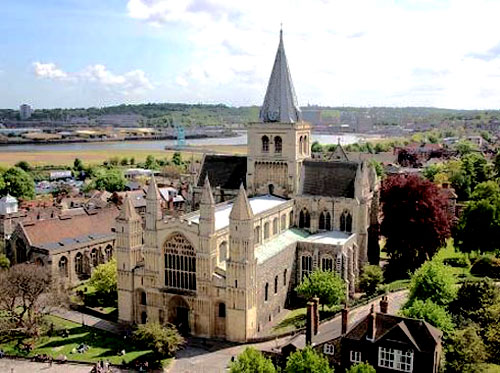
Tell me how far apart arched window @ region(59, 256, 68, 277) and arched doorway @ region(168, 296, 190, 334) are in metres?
19.7

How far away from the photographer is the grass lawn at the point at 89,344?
45.3 m

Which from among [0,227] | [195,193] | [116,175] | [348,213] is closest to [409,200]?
[348,213]

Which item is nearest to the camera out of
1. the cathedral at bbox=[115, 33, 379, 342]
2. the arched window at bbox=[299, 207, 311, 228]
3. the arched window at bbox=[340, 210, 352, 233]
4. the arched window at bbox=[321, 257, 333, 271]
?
the cathedral at bbox=[115, 33, 379, 342]

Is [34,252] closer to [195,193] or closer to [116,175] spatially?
[195,193]

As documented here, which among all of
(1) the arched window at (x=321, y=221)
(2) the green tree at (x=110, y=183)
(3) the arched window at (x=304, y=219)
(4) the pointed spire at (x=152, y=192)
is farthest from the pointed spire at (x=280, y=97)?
(2) the green tree at (x=110, y=183)

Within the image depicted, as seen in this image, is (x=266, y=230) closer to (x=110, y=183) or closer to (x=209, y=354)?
(x=209, y=354)

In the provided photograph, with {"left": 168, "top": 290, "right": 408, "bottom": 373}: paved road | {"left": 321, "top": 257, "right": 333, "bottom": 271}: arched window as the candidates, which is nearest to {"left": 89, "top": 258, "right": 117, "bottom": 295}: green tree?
{"left": 168, "top": 290, "right": 408, "bottom": 373}: paved road

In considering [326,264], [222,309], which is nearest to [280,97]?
[326,264]

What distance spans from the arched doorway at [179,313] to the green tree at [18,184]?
7118cm

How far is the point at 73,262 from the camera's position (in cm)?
6619

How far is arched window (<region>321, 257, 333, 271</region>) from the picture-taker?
5619 centimetres

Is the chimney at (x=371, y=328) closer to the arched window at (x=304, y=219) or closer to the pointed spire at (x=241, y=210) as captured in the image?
the pointed spire at (x=241, y=210)

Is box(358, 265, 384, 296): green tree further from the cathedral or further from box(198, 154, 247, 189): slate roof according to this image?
box(198, 154, 247, 189): slate roof

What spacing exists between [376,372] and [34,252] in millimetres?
42888
